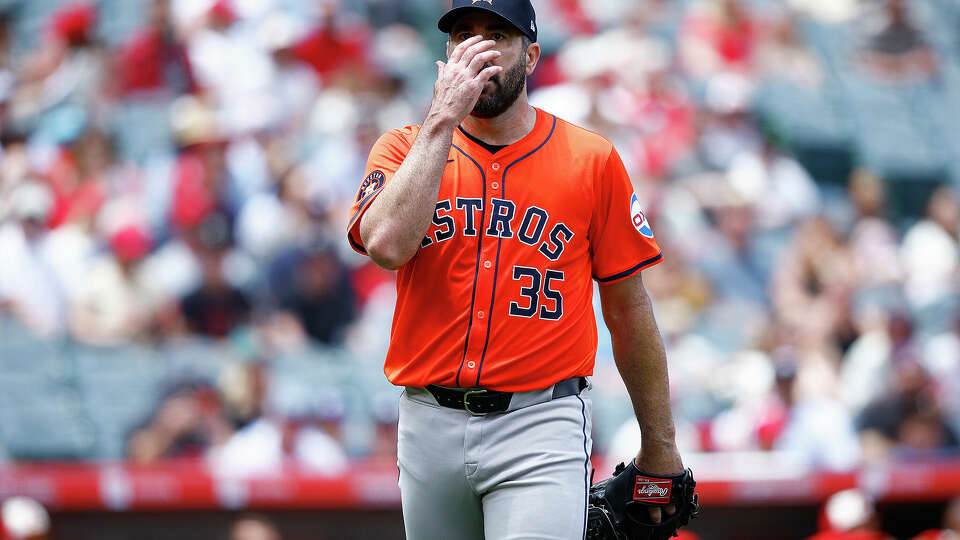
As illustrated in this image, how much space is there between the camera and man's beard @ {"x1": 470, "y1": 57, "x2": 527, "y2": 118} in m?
2.96

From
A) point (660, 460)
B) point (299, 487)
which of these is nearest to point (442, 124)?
point (660, 460)

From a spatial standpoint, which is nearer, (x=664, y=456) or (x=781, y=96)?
(x=664, y=456)

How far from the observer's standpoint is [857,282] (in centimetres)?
792

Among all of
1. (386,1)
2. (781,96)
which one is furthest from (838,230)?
(386,1)

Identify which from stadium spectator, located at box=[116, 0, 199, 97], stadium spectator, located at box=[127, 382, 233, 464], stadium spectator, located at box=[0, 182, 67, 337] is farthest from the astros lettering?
stadium spectator, located at box=[116, 0, 199, 97]

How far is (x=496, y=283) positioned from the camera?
9.62ft

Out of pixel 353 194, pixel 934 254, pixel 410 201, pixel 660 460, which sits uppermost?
pixel 353 194

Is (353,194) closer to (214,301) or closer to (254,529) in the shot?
Answer: (214,301)

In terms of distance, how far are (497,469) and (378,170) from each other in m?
0.81

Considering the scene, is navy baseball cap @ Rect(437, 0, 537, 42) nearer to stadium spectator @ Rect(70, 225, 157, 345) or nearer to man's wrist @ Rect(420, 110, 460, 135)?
man's wrist @ Rect(420, 110, 460, 135)

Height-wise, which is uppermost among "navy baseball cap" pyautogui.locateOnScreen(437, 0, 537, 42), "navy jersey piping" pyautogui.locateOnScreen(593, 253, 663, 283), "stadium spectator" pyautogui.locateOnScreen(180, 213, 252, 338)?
"stadium spectator" pyautogui.locateOnScreen(180, 213, 252, 338)

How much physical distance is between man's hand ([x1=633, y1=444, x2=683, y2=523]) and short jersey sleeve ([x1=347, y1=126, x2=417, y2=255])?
925 mm

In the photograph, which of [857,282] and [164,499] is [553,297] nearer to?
[164,499]

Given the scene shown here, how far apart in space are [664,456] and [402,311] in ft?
2.61
